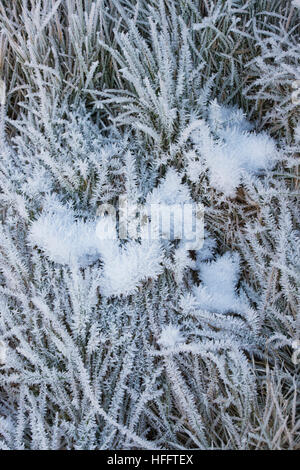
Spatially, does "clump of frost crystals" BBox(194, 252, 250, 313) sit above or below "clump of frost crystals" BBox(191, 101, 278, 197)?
below

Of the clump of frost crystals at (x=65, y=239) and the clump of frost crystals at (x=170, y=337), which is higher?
the clump of frost crystals at (x=65, y=239)

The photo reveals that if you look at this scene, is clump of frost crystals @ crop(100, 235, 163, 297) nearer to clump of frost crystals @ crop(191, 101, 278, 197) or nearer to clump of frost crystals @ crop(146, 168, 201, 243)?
clump of frost crystals @ crop(146, 168, 201, 243)

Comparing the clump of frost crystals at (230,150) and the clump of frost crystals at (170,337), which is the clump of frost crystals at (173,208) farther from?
the clump of frost crystals at (170,337)

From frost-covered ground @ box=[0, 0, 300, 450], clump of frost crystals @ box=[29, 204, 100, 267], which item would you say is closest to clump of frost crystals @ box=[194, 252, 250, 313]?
frost-covered ground @ box=[0, 0, 300, 450]

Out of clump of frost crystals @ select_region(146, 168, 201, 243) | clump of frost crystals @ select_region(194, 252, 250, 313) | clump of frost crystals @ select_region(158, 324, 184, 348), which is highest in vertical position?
clump of frost crystals @ select_region(146, 168, 201, 243)

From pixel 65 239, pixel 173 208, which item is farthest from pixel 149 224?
pixel 65 239

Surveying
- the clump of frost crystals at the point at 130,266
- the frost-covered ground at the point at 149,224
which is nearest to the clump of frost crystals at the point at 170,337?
the frost-covered ground at the point at 149,224
